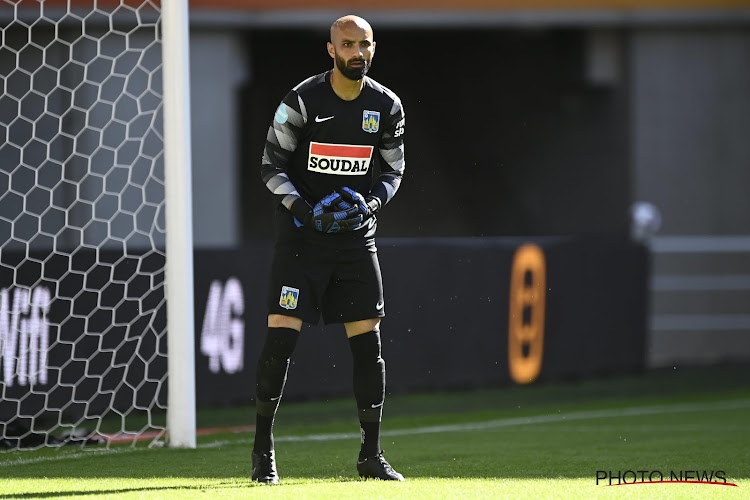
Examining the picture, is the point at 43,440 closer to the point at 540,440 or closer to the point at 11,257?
the point at 11,257

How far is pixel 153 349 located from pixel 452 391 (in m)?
3.98

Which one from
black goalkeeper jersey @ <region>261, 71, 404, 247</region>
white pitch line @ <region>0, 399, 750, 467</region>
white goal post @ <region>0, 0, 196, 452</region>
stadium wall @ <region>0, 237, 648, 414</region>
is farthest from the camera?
stadium wall @ <region>0, 237, 648, 414</region>

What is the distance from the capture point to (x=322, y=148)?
497 cm

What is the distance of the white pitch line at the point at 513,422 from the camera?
243 inches

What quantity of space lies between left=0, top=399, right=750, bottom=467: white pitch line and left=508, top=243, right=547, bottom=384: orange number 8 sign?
55.9 inches

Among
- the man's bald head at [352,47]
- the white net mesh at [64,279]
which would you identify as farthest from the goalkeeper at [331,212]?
the white net mesh at [64,279]

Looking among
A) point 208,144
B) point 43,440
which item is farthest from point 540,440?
point 208,144

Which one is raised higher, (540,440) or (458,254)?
(458,254)

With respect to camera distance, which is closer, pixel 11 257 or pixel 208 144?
pixel 11 257

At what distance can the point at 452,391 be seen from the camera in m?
10.5

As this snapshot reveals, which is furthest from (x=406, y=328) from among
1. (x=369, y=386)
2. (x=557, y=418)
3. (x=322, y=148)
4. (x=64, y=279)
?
(x=322, y=148)

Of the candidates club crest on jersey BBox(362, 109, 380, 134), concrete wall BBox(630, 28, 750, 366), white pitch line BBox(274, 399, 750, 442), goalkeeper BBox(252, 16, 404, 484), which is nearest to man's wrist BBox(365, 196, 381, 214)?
goalkeeper BBox(252, 16, 404, 484)

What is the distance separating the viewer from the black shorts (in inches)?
195

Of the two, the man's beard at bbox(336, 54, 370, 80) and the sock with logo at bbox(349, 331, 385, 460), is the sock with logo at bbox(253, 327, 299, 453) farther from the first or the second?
the man's beard at bbox(336, 54, 370, 80)
